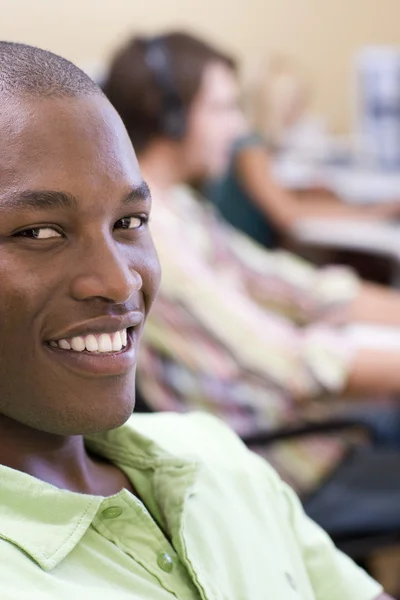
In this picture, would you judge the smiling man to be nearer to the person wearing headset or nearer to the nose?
the nose

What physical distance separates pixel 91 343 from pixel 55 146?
14 cm

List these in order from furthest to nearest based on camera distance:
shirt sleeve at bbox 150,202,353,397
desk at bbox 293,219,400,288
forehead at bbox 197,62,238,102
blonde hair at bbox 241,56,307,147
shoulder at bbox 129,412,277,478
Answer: blonde hair at bbox 241,56,307,147 < desk at bbox 293,219,400,288 < forehead at bbox 197,62,238,102 < shirt sleeve at bbox 150,202,353,397 < shoulder at bbox 129,412,277,478

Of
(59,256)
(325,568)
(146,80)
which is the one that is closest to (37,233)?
(59,256)

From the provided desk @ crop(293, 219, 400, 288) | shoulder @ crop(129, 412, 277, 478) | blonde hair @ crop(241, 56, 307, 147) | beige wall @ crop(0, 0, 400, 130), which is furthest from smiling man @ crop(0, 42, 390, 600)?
beige wall @ crop(0, 0, 400, 130)

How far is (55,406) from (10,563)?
11 centimetres

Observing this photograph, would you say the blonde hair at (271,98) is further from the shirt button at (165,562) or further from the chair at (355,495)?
the shirt button at (165,562)

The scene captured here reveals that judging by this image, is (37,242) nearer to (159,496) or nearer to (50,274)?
(50,274)

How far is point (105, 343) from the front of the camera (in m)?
0.69

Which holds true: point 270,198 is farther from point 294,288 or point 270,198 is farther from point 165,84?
point 165,84

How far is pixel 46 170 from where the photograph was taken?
656mm

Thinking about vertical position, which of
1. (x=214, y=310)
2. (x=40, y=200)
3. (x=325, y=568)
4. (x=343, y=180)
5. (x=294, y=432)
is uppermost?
(x=40, y=200)

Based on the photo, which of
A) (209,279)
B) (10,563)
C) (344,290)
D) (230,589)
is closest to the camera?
(10,563)

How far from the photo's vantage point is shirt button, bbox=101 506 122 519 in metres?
0.71

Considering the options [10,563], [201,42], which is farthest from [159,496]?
[201,42]
